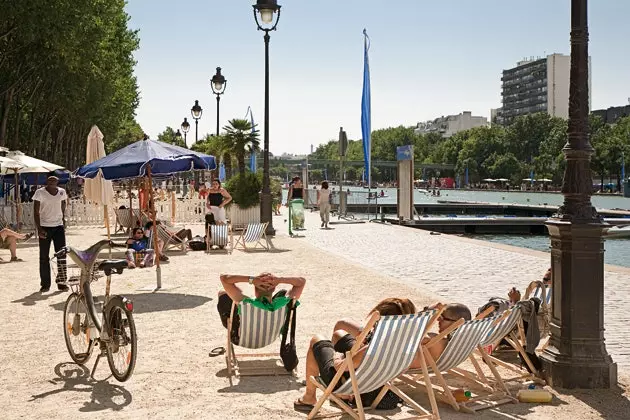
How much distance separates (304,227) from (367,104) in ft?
23.9

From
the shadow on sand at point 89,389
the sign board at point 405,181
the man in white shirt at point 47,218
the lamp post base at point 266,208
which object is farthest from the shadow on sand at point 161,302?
the sign board at point 405,181

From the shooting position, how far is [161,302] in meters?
11.0

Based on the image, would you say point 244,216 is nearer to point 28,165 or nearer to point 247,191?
point 247,191

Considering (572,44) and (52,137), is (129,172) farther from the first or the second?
(52,137)

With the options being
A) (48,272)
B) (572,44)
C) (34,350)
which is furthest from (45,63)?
(572,44)

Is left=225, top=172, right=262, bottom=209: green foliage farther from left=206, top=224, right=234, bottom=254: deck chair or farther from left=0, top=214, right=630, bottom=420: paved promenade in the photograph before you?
left=206, top=224, right=234, bottom=254: deck chair

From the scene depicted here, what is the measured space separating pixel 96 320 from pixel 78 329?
14.0 inches

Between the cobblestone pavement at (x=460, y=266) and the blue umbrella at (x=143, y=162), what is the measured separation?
14.1 feet

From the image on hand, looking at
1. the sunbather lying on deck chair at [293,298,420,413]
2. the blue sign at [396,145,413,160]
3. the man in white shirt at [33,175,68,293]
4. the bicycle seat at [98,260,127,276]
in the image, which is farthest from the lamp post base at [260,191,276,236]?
the sunbather lying on deck chair at [293,298,420,413]

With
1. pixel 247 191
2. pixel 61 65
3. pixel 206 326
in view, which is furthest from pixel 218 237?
pixel 61 65

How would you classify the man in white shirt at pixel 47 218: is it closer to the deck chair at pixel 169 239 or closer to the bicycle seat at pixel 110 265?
the bicycle seat at pixel 110 265

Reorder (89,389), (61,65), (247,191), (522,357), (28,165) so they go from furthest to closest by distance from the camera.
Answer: (61,65)
(247,191)
(28,165)
(522,357)
(89,389)

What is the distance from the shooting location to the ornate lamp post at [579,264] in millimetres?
6188

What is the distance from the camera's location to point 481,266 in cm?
1477
